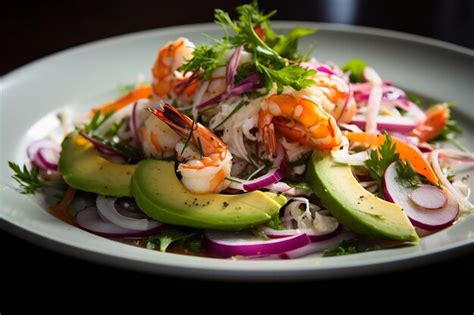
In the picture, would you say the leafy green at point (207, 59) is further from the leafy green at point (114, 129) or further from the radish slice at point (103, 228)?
the radish slice at point (103, 228)

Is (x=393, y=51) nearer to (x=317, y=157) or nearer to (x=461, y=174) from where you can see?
(x=461, y=174)

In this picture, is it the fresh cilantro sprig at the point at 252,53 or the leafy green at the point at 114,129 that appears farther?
the leafy green at the point at 114,129

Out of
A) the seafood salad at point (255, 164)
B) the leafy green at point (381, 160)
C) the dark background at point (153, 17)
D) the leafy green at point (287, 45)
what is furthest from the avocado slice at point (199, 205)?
the dark background at point (153, 17)

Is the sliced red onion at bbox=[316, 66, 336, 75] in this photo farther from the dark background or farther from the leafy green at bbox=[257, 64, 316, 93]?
the dark background

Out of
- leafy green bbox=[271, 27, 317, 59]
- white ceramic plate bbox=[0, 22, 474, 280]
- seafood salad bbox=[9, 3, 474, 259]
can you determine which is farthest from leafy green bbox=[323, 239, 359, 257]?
leafy green bbox=[271, 27, 317, 59]

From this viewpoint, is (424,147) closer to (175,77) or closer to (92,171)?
(175,77)

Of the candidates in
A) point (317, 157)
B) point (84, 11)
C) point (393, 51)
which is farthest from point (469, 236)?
point (84, 11)
